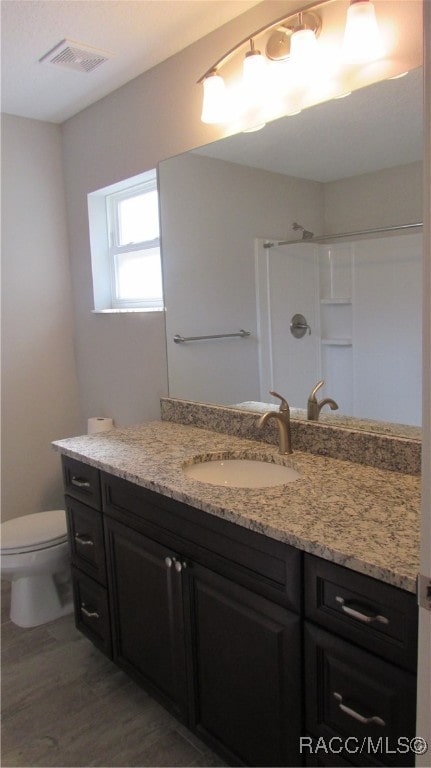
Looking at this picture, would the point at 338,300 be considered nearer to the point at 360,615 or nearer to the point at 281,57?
the point at 281,57

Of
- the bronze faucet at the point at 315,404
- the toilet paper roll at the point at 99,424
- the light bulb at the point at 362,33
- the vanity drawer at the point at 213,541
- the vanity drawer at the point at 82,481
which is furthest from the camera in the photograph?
the toilet paper roll at the point at 99,424

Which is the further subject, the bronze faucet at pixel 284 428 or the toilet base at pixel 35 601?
the toilet base at pixel 35 601

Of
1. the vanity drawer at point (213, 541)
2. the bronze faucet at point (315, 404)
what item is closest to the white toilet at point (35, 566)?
the vanity drawer at point (213, 541)

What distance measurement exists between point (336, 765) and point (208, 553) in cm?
53

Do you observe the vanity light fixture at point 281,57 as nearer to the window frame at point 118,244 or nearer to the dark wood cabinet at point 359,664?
the window frame at point 118,244

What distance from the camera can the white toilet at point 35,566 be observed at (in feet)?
7.45

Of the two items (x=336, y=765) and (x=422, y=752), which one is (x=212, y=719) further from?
(x=422, y=752)

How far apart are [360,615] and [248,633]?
Answer: 0.37 meters

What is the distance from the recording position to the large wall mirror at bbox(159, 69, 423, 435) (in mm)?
1494

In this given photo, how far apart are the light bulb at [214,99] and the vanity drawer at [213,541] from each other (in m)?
1.27

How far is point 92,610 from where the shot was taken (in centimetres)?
205

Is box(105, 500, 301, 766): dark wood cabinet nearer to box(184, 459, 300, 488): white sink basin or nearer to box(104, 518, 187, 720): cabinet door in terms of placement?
box(104, 518, 187, 720): cabinet door

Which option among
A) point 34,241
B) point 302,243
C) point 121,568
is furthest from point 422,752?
point 34,241

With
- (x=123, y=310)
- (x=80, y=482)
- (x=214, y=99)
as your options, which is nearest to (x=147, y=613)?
(x=80, y=482)
